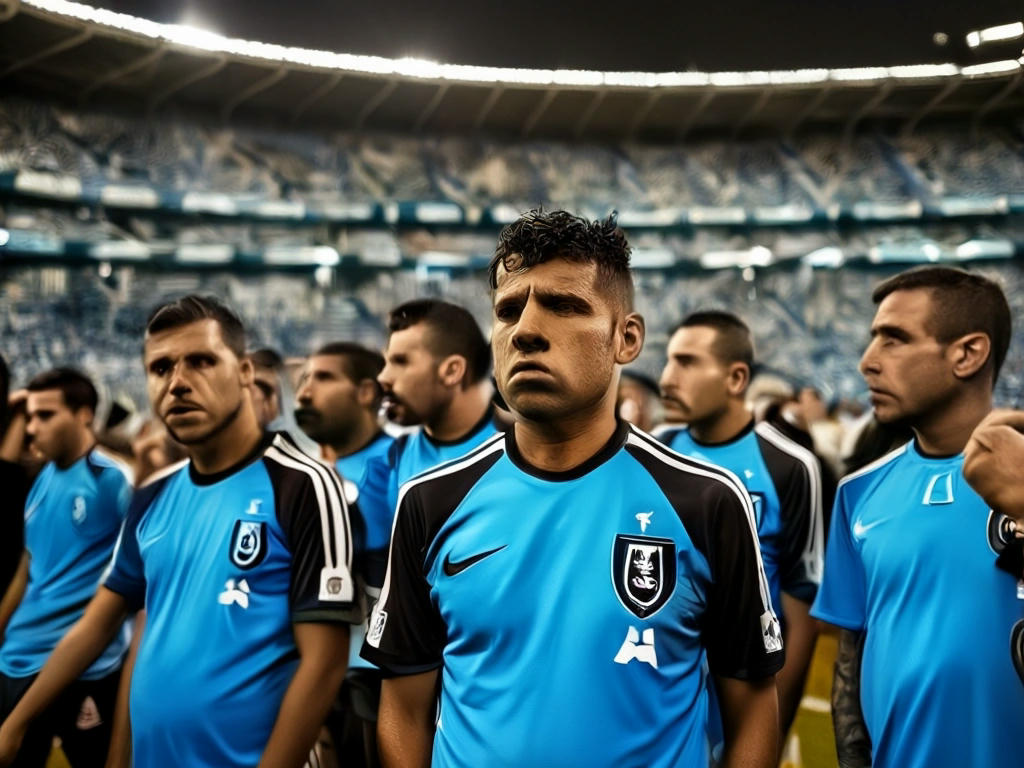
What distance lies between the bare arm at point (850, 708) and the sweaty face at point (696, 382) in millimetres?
1644

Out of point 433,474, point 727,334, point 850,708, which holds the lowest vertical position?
point 850,708

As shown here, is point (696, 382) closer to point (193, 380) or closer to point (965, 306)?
point (965, 306)

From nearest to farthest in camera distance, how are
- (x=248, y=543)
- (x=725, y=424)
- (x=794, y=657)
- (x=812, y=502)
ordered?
(x=248, y=543), (x=794, y=657), (x=812, y=502), (x=725, y=424)

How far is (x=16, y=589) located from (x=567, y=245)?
3.86 m

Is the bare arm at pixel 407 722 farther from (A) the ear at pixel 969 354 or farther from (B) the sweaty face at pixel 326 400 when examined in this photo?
(B) the sweaty face at pixel 326 400

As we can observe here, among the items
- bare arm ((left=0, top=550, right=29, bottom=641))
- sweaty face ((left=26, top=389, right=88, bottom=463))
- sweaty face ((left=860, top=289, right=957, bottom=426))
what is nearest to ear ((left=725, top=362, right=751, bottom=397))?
sweaty face ((left=860, top=289, right=957, bottom=426))

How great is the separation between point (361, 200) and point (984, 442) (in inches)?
895

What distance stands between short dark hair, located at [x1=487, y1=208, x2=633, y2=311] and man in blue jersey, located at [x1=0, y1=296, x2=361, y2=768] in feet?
3.54

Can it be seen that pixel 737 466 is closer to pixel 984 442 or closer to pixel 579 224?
pixel 984 442

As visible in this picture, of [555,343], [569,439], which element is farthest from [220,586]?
[555,343]

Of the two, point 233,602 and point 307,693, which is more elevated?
point 233,602

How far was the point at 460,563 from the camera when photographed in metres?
1.87

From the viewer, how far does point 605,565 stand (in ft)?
5.84

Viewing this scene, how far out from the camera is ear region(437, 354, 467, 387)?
3.68 metres
